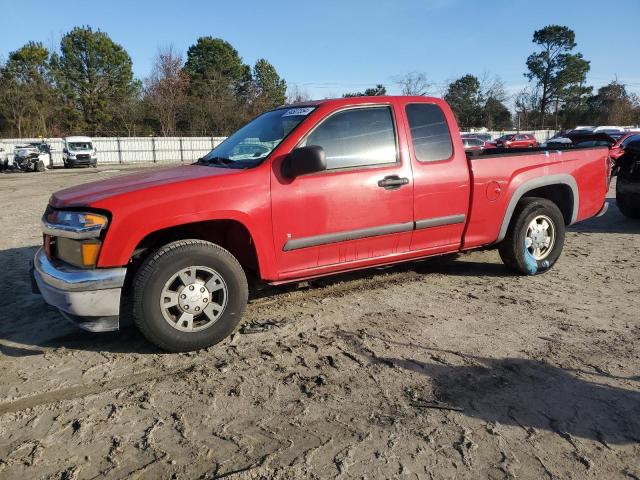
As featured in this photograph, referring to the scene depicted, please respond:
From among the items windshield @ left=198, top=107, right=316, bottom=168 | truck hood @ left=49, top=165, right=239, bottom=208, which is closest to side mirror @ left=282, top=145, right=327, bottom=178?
windshield @ left=198, top=107, right=316, bottom=168

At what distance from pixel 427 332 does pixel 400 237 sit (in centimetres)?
93

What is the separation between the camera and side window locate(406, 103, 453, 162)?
457 cm

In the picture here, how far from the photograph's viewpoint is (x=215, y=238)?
164 inches

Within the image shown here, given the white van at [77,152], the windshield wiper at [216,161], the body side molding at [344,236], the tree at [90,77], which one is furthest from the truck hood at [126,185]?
the tree at [90,77]

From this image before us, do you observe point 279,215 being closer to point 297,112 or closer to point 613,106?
point 297,112

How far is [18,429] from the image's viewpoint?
2791mm

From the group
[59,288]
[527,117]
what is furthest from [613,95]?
[59,288]

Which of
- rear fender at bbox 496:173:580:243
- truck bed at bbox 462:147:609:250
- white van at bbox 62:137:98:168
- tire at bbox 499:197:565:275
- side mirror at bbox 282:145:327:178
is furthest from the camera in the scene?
white van at bbox 62:137:98:168

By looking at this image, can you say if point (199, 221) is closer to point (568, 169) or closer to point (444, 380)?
point (444, 380)

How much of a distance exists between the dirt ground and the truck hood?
113 centimetres

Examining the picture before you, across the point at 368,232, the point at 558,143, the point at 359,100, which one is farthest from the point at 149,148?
the point at 368,232

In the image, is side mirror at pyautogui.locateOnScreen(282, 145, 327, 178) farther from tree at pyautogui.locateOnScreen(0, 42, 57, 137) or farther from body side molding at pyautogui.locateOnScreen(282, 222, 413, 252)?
tree at pyautogui.locateOnScreen(0, 42, 57, 137)

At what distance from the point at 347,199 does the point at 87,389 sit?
2327 mm

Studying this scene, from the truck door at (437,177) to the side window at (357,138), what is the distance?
0.76 feet
